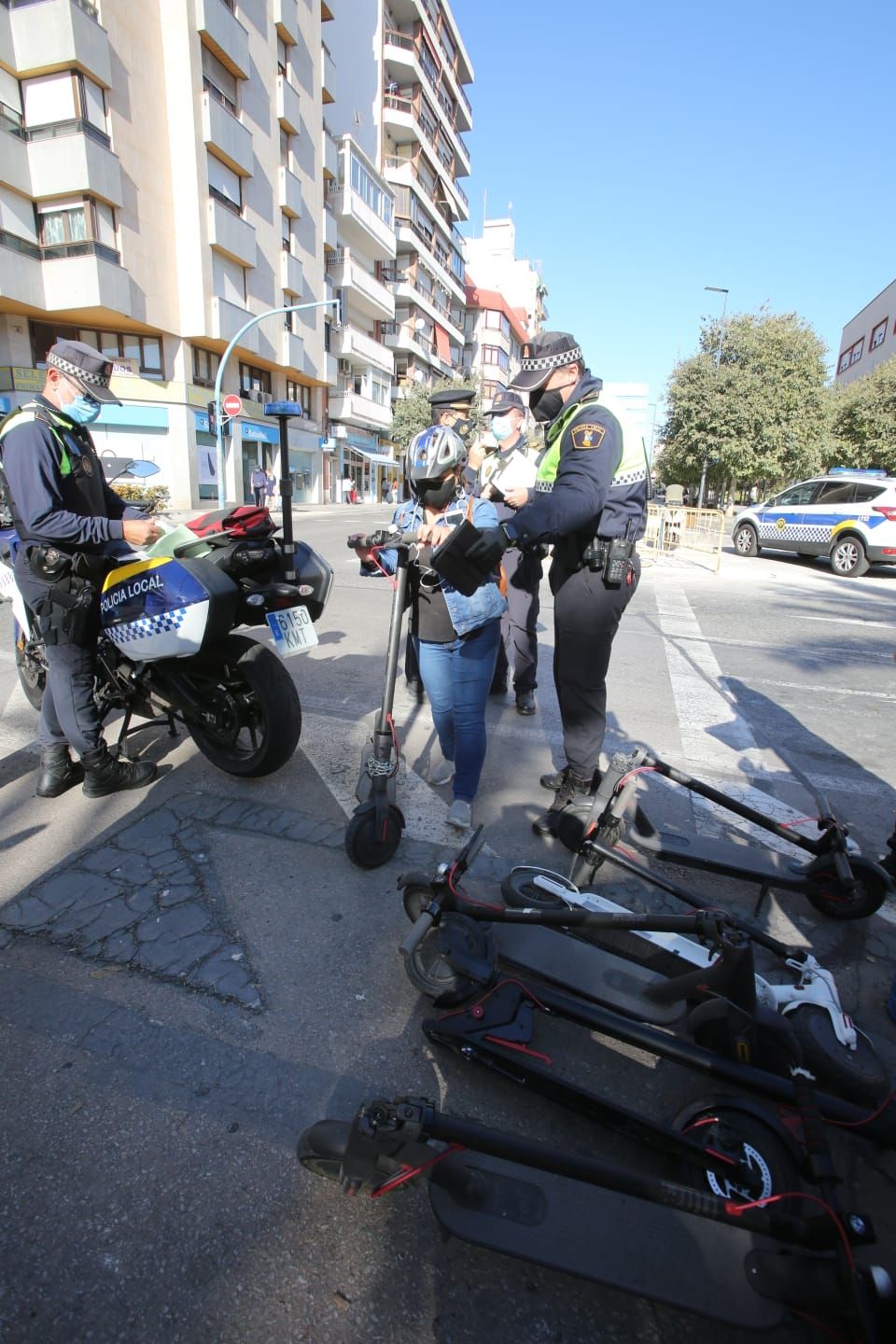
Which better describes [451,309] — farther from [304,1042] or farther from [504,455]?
[304,1042]

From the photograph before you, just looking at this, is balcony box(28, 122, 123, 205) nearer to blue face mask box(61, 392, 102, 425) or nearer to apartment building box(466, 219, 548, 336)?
blue face mask box(61, 392, 102, 425)

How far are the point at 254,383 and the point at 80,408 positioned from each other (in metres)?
31.8

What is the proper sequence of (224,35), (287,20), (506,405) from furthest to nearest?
(287,20), (224,35), (506,405)

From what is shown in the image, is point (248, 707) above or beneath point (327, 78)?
beneath

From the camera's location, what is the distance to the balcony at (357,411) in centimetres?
3956

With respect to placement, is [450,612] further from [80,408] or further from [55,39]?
[55,39]

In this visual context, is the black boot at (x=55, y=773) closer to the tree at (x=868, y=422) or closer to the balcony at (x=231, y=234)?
the balcony at (x=231, y=234)

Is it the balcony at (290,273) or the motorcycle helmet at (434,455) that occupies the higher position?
the balcony at (290,273)

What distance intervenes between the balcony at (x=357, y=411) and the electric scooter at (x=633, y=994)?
4128 centimetres

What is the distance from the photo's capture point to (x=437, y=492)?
2.85m

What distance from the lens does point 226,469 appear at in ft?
93.9

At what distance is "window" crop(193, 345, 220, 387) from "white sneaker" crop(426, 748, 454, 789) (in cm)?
2771

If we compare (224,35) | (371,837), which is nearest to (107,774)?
(371,837)

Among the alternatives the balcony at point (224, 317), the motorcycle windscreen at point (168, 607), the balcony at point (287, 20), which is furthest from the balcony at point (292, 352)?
the motorcycle windscreen at point (168, 607)
